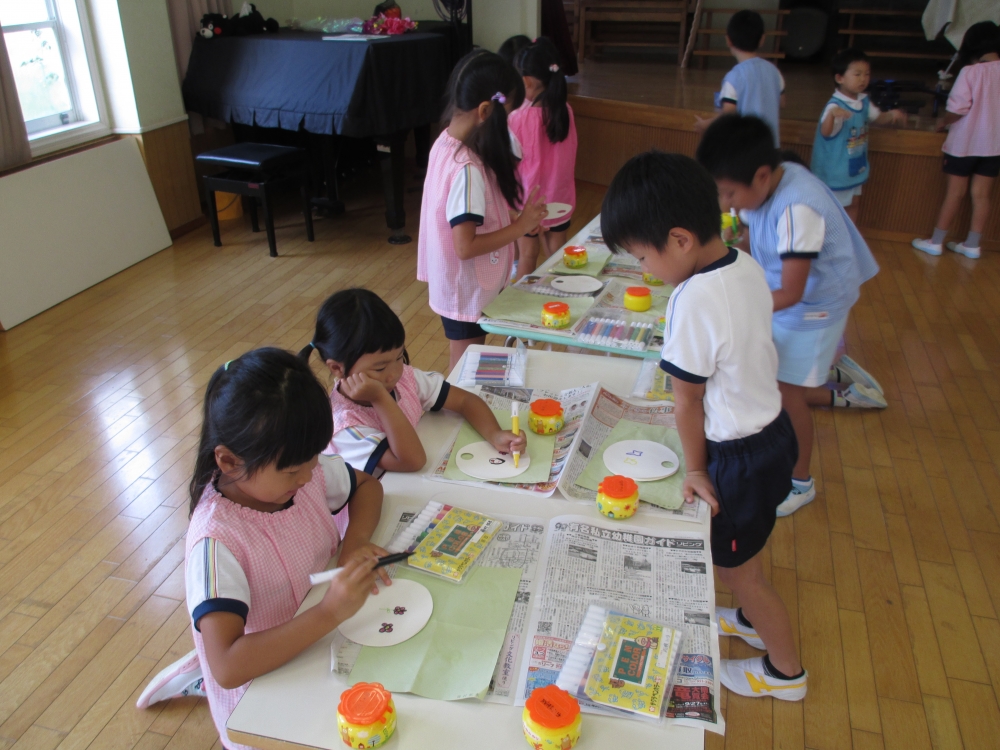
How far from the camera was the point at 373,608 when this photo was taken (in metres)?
1.06

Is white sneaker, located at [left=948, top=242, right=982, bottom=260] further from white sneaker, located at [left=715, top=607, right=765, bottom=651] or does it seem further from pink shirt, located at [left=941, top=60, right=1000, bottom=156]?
white sneaker, located at [left=715, top=607, right=765, bottom=651]

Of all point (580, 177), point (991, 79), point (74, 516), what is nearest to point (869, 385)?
point (991, 79)

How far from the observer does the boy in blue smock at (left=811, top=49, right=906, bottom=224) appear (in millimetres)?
3648

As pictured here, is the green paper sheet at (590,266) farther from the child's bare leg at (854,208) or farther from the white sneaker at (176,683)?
the child's bare leg at (854,208)

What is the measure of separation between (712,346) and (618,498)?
279mm

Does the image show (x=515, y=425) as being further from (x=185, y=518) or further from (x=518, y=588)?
(x=185, y=518)

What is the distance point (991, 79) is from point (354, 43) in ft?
10.5

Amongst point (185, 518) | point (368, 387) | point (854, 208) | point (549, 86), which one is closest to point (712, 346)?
point (368, 387)

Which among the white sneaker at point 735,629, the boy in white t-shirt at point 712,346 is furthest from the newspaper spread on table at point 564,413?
the white sneaker at point 735,629

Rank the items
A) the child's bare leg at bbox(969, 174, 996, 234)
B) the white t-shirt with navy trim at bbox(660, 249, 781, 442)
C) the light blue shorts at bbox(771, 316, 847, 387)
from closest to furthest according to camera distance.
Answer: the white t-shirt with navy trim at bbox(660, 249, 781, 442) → the light blue shorts at bbox(771, 316, 847, 387) → the child's bare leg at bbox(969, 174, 996, 234)

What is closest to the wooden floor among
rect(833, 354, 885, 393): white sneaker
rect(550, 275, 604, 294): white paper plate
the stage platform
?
rect(833, 354, 885, 393): white sneaker

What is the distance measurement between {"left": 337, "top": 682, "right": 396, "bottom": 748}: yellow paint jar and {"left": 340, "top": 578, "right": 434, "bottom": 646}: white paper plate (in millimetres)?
108

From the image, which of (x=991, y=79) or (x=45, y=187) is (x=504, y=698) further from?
(x=991, y=79)

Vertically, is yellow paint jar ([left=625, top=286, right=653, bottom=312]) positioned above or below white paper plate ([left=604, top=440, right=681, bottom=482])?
above
